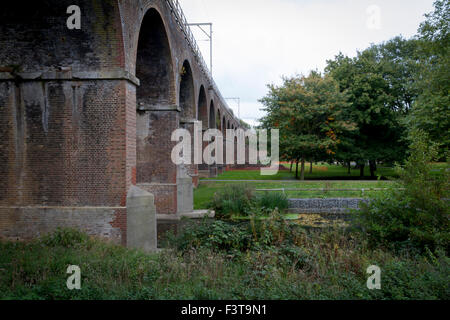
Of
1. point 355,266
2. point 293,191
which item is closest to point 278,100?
point 293,191

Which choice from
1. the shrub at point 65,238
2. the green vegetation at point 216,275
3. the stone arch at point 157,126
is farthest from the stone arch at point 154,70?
the green vegetation at point 216,275

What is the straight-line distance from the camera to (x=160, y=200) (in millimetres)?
13844

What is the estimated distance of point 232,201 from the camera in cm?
1474

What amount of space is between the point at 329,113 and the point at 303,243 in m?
18.0

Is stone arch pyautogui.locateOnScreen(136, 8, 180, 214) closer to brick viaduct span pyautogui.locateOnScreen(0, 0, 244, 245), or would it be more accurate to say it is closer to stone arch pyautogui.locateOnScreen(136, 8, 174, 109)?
stone arch pyautogui.locateOnScreen(136, 8, 174, 109)

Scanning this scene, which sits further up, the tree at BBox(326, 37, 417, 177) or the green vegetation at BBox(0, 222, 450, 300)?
the tree at BBox(326, 37, 417, 177)

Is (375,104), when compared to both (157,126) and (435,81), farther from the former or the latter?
(157,126)

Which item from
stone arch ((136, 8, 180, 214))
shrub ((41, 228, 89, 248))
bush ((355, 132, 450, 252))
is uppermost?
stone arch ((136, 8, 180, 214))

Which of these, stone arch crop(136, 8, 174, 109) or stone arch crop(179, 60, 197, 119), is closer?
stone arch crop(136, 8, 174, 109)

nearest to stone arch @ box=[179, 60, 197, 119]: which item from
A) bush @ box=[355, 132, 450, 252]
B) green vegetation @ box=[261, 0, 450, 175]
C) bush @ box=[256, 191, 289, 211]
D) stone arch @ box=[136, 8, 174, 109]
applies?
stone arch @ box=[136, 8, 174, 109]

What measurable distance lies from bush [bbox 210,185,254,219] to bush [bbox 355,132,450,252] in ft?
22.7

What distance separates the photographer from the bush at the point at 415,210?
6.91 metres

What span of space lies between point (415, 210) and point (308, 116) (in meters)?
16.3

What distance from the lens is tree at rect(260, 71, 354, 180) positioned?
76.0 feet
